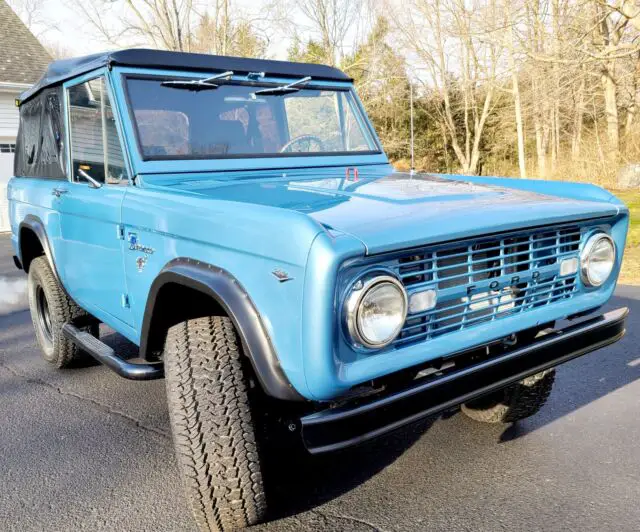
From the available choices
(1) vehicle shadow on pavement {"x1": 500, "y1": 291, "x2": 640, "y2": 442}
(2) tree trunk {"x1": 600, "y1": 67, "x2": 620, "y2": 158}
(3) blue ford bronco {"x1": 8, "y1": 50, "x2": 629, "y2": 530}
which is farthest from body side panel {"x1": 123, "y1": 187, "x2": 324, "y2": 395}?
(2) tree trunk {"x1": 600, "y1": 67, "x2": 620, "y2": 158}

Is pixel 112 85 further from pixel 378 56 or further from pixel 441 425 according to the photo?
pixel 378 56

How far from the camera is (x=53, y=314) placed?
13.4 feet

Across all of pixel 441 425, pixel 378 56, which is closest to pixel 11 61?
pixel 378 56

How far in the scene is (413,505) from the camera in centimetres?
256

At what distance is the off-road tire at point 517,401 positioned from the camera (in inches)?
121

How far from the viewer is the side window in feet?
10.1

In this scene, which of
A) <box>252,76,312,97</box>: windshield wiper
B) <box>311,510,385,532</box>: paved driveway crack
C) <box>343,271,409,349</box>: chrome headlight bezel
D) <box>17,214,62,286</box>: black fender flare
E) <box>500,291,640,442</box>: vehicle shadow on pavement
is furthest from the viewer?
<box>17,214,62,286</box>: black fender flare

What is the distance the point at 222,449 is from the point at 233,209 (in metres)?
0.86

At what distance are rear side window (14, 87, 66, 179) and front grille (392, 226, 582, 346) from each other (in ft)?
8.44

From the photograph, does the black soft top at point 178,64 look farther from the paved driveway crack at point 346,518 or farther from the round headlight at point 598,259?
the paved driveway crack at point 346,518

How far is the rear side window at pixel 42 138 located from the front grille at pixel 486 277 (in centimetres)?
257

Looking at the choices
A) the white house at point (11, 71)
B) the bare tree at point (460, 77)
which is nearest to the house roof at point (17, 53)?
the white house at point (11, 71)

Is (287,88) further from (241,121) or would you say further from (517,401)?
(517,401)

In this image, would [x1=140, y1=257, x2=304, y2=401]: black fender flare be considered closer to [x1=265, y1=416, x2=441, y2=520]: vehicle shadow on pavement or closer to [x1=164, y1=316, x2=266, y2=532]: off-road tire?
[x1=164, y1=316, x2=266, y2=532]: off-road tire
